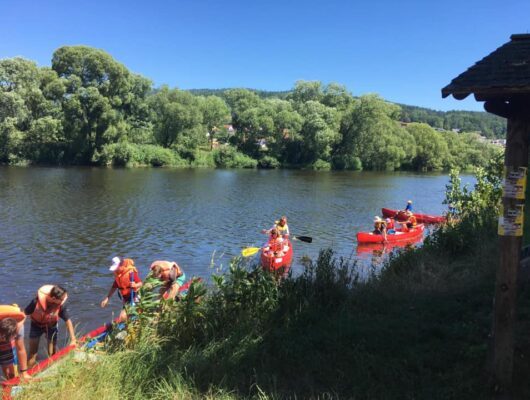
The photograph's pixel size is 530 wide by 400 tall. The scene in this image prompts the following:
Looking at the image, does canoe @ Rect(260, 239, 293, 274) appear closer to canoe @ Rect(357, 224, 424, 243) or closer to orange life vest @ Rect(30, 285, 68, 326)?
canoe @ Rect(357, 224, 424, 243)

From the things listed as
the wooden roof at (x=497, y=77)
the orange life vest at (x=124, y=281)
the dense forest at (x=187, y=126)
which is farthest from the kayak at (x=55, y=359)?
the dense forest at (x=187, y=126)

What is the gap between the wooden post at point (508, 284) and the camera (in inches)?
158

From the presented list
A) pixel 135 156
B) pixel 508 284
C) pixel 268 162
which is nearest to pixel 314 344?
pixel 508 284

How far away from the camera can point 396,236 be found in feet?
59.6

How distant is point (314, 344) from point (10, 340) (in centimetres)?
358

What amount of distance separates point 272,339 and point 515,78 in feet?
11.9

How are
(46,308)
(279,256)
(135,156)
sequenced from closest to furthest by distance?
(46,308) → (279,256) → (135,156)

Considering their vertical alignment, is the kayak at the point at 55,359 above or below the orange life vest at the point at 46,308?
below

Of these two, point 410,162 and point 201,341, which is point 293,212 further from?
point 410,162

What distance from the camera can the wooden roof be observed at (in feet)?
12.3

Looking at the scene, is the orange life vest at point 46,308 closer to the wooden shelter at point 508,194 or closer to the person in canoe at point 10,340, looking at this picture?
the person in canoe at point 10,340

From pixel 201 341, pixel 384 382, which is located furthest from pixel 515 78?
pixel 201 341

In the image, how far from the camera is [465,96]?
4035 mm

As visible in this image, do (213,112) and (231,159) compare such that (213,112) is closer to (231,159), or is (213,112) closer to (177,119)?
(177,119)
